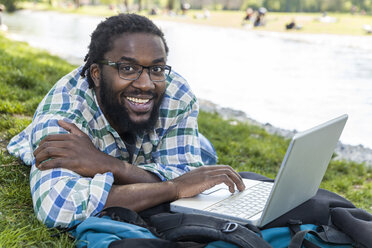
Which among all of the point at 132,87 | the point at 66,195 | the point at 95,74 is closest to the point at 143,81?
the point at 132,87

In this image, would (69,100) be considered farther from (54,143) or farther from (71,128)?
(54,143)

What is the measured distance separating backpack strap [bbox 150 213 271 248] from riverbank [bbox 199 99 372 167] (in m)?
4.53

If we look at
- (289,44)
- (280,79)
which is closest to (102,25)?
(280,79)

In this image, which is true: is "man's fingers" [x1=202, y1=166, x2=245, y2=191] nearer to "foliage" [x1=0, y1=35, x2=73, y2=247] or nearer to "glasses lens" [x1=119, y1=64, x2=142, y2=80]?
"glasses lens" [x1=119, y1=64, x2=142, y2=80]

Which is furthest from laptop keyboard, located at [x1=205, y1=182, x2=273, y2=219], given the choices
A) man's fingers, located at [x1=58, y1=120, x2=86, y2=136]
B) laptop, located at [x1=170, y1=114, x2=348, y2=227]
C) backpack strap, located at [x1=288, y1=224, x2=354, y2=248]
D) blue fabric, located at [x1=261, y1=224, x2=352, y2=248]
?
man's fingers, located at [x1=58, y1=120, x2=86, y2=136]

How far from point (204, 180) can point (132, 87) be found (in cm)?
75

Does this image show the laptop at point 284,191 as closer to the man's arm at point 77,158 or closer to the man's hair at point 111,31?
the man's arm at point 77,158

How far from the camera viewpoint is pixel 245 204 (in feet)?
8.74

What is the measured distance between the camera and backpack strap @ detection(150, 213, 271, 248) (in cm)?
214

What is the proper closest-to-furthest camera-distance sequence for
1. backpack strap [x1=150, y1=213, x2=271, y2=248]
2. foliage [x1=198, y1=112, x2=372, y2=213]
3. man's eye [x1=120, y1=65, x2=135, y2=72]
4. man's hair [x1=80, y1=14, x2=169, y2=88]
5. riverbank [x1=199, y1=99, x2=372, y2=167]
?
backpack strap [x1=150, y1=213, x2=271, y2=248]
man's eye [x1=120, y1=65, x2=135, y2=72]
man's hair [x1=80, y1=14, x2=169, y2=88]
foliage [x1=198, y1=112, x2=372, y2=213]
riverbank [x1=199, y1=99, x2=372, y2=167]

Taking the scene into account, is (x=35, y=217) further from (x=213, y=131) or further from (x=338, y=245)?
(x=213, y=131)

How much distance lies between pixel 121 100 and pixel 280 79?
32.7 feet

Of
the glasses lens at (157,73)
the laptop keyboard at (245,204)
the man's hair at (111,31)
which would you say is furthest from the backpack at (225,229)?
the man's hair at (111,31)

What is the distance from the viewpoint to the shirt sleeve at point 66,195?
251 cm
